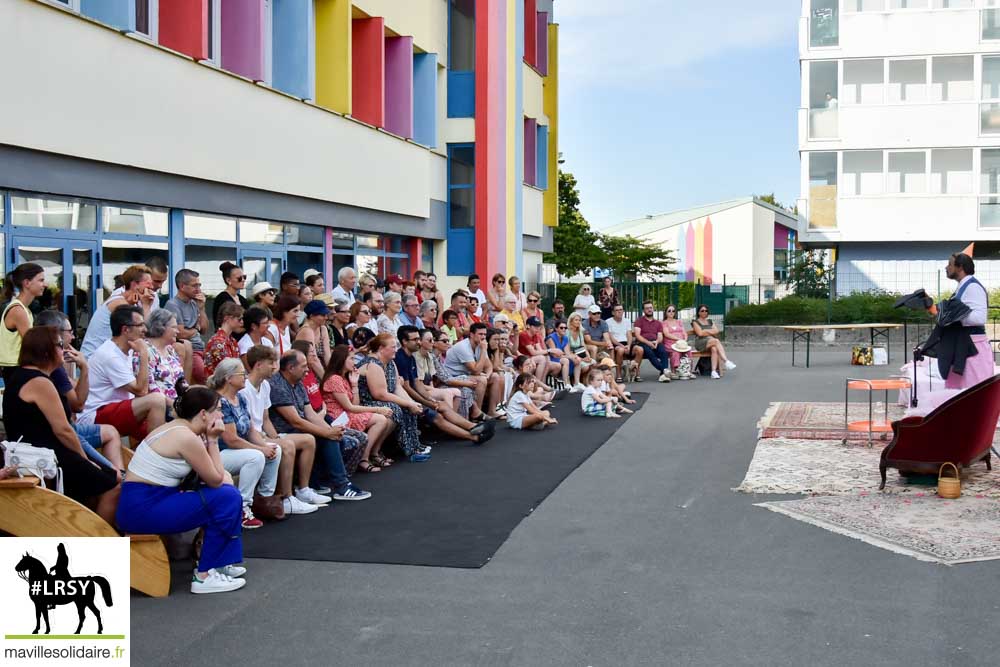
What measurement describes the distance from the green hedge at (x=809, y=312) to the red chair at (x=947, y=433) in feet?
69.5

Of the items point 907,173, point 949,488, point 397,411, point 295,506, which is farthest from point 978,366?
point 907,173

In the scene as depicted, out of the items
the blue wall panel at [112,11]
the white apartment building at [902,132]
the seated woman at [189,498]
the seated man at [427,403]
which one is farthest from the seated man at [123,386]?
the white apartment building at [902,132]

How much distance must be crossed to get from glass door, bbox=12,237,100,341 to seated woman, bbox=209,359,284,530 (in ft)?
13.2

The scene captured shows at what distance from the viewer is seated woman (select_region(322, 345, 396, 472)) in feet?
35.2

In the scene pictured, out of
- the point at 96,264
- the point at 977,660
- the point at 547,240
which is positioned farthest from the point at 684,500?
the point at 547,240

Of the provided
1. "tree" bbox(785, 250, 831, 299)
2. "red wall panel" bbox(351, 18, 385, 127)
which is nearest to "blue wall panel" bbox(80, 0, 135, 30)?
"red wall panel" bbox(351, 18, 385, 127)

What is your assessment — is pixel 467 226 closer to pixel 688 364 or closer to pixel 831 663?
pixel 688 364

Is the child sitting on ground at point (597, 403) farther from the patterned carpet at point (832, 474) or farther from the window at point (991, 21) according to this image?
the window at point (991, 21)

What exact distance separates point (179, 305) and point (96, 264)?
7.97ft

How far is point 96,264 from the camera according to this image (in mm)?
12680

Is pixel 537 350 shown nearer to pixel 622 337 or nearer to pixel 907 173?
pixel 622 337

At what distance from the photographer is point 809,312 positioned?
102 ft

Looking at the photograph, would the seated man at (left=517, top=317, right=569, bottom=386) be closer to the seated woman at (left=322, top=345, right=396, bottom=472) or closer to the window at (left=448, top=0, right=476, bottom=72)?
the seated woman at (left=322, top=345, right=396, bottom=472)

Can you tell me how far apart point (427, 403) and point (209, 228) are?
4.71 metres
